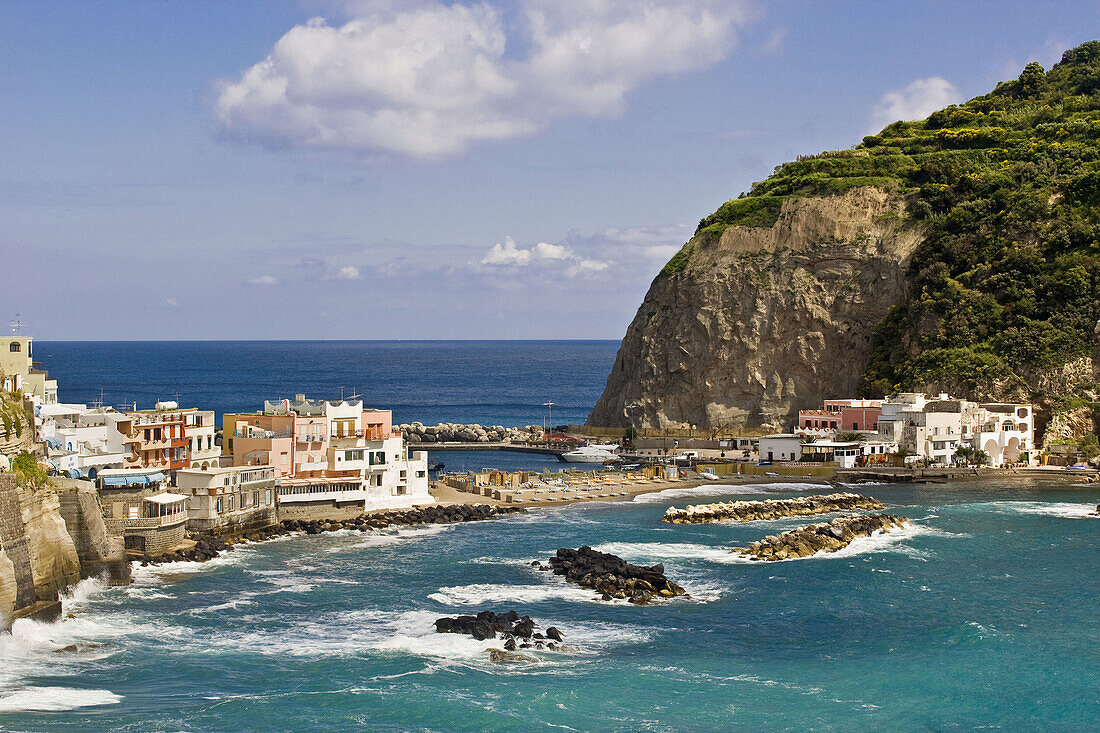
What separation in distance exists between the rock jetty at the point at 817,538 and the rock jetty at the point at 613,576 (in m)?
6.85

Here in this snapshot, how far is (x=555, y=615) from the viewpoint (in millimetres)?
39656

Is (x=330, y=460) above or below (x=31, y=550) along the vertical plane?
above

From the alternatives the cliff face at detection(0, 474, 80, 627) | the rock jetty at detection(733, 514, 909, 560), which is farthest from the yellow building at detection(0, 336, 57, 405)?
the rock jetty at detection(733, 514, 909, 560)

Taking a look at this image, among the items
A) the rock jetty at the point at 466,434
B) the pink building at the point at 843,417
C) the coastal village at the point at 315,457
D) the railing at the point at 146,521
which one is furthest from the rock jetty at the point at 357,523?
the rock jetty at the point at 466,434

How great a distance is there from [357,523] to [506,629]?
22529 mm

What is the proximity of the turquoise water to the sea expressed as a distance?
0.11 metres

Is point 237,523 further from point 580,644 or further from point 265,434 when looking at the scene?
point 580,644

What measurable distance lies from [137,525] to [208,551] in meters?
3.28

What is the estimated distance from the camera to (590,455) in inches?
3693

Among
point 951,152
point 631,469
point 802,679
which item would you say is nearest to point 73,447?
point 802,679

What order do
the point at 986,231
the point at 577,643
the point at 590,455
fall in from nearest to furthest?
the point at 577,643, the point at 590,455, the point at 986,231

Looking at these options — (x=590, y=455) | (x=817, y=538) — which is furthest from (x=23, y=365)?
(x=590, y=455)

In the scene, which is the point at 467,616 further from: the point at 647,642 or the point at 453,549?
the point at 453,549

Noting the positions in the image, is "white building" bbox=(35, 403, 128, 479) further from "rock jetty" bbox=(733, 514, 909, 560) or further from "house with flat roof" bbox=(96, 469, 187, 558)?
"rock jetty" bbox=(733, 514, 909, 560)
